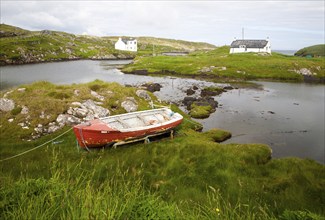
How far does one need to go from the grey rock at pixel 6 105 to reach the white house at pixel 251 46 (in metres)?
146

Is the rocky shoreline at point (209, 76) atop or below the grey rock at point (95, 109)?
atop

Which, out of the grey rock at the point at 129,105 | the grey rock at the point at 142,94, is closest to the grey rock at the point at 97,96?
the grey rock at the point at 129,105

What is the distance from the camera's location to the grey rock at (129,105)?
3097 centimetres

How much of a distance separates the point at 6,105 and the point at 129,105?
516 inches

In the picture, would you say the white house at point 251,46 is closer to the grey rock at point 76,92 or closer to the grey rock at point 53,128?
the grey rock at point 76,92

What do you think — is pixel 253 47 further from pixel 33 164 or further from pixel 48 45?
pixel 33 164

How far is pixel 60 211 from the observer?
598 centimetres

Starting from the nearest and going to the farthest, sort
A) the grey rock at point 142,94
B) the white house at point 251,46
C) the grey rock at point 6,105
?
the grey rock at point 6,105 < the grey rock at point 142,94 < the white house at point 251,46

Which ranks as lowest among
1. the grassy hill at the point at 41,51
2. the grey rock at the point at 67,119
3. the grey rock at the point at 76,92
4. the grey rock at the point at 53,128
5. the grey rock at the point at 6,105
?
the grey rock at the point at 53,128

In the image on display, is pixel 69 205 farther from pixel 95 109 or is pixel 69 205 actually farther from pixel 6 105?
pixel 6 105

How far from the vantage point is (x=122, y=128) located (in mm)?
23016

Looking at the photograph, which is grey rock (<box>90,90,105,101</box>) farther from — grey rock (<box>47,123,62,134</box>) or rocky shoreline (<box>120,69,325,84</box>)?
rocky shoreline (<box>120,69,325,84</box>)

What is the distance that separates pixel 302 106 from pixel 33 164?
50571 mm

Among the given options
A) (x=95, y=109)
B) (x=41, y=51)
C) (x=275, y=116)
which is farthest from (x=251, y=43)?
(x=95, y=109)
